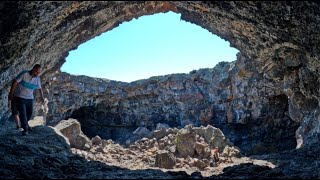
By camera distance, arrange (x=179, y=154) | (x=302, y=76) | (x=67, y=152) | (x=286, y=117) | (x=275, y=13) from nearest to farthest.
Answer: (x=275, y=13), (x=67, y=152), (x=302, y=76), (x=179, y=154), (x=286, y=117)

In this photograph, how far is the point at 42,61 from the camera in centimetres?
857

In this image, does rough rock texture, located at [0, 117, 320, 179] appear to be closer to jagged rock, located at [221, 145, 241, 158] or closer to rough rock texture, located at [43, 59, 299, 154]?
jagged rock, located at [221, 145, 241, 158]

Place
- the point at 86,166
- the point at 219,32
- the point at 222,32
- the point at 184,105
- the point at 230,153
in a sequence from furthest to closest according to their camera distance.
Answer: the point at 184,105, the point at 230,153, the point at 219,32, the point at 222,32, the point at 86,166

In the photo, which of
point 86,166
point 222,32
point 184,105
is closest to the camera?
point 86,166

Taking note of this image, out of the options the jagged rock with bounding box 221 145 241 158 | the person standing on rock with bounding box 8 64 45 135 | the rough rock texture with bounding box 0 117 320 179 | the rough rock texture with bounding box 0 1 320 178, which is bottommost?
the jagged rock with bounding box 221 145 241 158

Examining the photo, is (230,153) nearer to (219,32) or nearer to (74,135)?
(219,32)

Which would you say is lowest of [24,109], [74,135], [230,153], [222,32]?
[230,153]

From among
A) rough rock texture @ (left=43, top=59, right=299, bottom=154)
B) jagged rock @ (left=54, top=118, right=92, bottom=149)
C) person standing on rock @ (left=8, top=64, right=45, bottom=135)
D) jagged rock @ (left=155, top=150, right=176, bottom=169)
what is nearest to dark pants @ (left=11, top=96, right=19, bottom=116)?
person standing on rock @ (left=8, top=64, right=45, bottom=135)

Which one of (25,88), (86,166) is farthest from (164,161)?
(25,88)

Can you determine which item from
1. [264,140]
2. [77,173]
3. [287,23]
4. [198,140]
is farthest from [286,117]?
[77,173]

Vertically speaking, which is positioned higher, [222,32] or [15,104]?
[222,32]

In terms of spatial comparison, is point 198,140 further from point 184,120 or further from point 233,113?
point 184,120

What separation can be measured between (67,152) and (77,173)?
5.95ft

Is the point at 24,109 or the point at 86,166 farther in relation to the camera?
the point at 24,109
